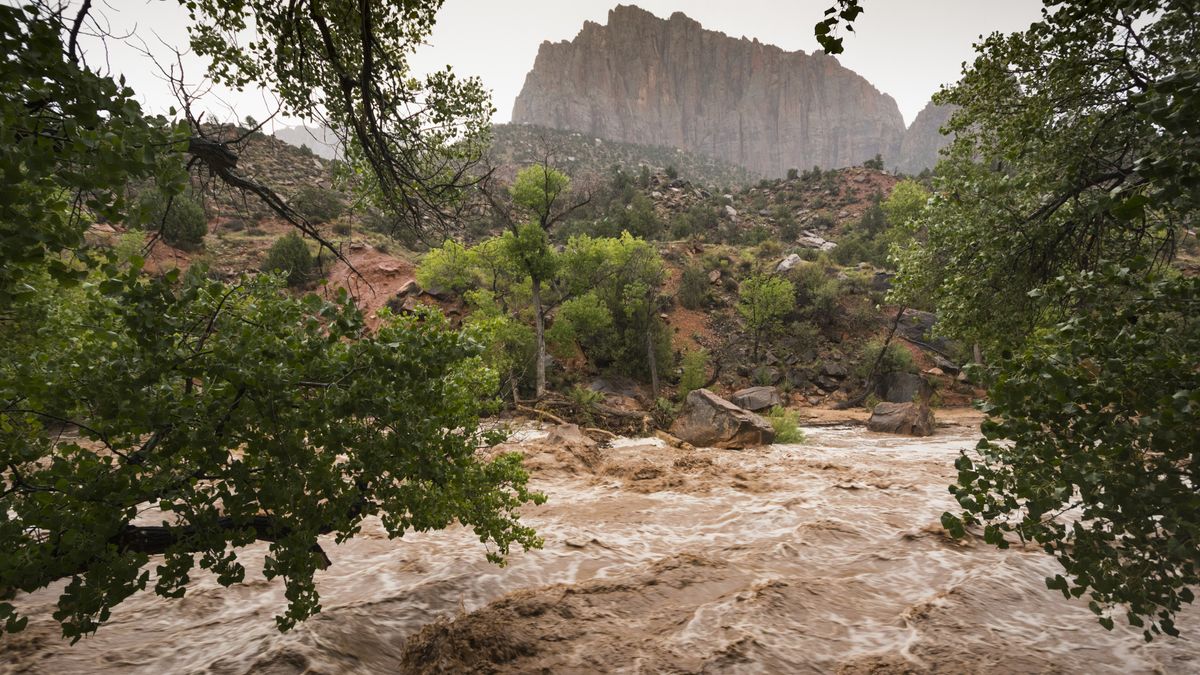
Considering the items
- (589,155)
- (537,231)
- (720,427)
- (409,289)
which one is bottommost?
(720,427)

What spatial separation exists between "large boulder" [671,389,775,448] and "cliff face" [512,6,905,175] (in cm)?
13388

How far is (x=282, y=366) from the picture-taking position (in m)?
2.71

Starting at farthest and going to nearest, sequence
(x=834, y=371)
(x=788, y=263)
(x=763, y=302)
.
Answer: (x=788, y=263)
(x=763, y=302)
(x=834, y=371)

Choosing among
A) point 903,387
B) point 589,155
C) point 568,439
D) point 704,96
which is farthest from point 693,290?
point 704,96

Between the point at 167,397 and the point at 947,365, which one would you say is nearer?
the point at 167,397

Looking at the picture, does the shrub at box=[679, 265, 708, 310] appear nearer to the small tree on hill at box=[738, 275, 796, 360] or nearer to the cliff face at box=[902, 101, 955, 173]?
the small tree on hill at box=[738, 275, 796, 360]

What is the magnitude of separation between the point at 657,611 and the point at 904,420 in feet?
49.4

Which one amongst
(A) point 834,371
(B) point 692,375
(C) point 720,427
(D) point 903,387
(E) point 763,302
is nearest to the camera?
(C) point 720,427

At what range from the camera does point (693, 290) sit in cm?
3206

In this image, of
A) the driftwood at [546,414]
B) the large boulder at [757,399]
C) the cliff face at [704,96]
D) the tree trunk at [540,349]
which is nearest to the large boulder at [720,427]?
the driftwood at [546,414]

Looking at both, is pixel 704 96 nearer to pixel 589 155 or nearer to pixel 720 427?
pixel 589 155

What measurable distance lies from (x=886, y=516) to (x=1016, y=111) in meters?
5.90

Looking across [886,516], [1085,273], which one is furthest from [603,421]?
[1085,273]

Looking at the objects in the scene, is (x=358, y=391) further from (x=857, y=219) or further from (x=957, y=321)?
(x=857, y=219)
